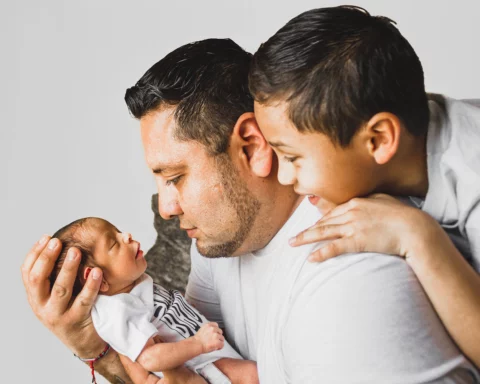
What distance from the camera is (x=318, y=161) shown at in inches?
52.5

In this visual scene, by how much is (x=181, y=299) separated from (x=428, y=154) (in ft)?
2.75

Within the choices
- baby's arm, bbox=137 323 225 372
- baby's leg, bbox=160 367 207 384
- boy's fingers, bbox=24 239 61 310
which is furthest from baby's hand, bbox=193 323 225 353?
boy's fingers, bbox=24 239 61 310

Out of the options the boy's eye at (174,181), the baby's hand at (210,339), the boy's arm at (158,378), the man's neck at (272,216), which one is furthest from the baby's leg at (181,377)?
the boy's eye at (174,181)

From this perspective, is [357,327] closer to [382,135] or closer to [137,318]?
[382,135]

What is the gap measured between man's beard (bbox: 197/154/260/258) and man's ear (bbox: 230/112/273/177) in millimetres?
34

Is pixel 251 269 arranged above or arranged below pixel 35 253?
below

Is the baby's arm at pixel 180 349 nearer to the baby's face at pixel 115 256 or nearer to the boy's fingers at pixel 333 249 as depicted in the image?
the baby's face at pixel 115 256

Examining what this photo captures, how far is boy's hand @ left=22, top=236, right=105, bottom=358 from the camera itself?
1679 millimetres

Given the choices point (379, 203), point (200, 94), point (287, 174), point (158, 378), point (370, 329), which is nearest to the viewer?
point (370, 329)

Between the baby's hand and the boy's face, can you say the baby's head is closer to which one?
the baby's hand

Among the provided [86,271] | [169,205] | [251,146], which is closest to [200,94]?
[251,146]

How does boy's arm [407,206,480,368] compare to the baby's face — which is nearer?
boy's arm [407,206,480,368]

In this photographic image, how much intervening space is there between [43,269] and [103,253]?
0.15m

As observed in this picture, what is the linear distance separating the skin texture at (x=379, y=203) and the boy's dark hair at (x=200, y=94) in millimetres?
223
